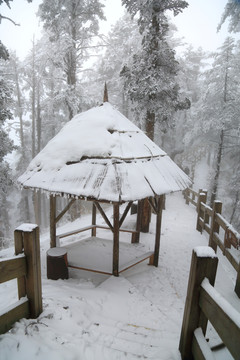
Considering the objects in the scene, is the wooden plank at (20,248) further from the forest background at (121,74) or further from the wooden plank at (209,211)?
the forest background at (121,74)

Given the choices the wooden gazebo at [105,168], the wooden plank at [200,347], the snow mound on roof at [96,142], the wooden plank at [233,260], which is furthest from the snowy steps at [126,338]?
the snow mound on roof at [96,142]

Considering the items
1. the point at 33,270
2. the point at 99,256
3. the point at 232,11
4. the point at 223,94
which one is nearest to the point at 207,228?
the point at 99,256

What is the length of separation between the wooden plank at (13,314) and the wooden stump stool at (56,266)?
2220 millimetres

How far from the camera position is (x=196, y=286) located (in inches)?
83.8

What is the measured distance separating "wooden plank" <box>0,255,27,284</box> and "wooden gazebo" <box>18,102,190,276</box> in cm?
186

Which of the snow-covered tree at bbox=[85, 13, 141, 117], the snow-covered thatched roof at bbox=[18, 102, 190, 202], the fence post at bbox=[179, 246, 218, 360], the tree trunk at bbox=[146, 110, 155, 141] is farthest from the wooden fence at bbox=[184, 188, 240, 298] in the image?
the snow-covered tree at bbox=[85, 13, 141, 117]

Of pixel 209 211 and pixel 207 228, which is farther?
pixel 207 228

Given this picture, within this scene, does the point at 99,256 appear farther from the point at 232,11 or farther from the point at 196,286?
the point at 232,11

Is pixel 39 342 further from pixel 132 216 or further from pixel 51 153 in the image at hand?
pixel 132 216

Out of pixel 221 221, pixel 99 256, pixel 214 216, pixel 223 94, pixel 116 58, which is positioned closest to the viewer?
pixel 99 256

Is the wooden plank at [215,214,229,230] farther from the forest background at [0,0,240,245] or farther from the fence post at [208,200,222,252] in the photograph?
the forest background at [0,0,240,245]

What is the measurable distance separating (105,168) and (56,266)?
267 cm

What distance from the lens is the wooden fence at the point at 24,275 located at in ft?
7.71

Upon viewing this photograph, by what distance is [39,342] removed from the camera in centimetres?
234
